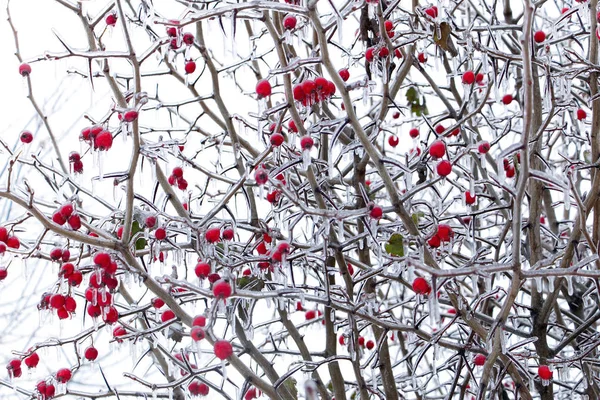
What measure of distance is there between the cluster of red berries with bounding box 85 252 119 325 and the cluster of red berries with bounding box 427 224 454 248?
83 cm

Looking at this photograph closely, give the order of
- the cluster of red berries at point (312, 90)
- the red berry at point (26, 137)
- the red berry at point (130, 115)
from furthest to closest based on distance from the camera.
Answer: the red berry at point (26, 137) → the cluster of red berries at point (312, 90) → the red berry at point (130, 115)

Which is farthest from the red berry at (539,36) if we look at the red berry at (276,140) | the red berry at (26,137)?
the red berry at (26,137)

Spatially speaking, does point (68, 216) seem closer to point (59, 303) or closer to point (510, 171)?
point (59, 303)

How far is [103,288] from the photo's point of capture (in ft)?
5.42

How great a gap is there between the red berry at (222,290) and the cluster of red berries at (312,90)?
0.54 metres

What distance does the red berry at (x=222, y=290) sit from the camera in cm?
134

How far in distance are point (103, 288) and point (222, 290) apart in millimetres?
450

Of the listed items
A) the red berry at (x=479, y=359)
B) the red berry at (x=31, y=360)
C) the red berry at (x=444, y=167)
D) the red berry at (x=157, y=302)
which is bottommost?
the red berry at (x=479, y=359)

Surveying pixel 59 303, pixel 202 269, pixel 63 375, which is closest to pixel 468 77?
pixel 202 269

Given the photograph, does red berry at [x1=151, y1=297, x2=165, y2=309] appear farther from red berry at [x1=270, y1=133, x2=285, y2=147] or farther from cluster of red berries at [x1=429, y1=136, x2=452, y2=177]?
cluster of red berries at [x1=429, y1=136, x2=452, y2=177]

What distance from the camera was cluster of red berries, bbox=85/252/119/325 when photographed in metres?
1.59

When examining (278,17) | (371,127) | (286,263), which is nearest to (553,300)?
(371,127)

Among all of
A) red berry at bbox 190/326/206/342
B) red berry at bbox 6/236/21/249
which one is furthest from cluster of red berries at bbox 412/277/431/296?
red berry at bbox 6/236/21/249

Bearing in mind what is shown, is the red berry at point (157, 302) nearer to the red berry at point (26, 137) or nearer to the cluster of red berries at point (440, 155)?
the red berry at point (26, 137)
